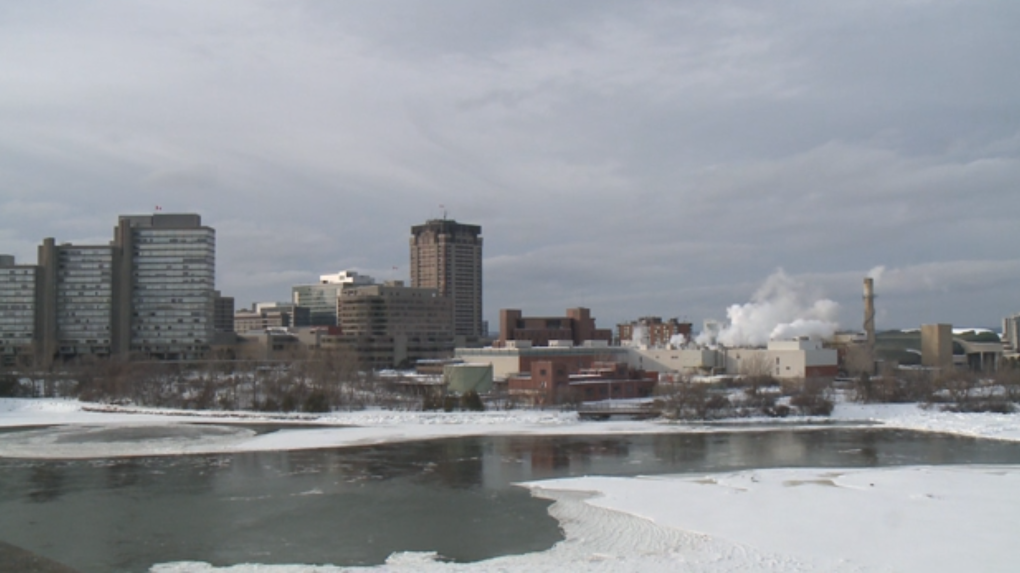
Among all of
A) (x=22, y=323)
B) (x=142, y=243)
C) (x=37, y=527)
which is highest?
(x=142, y=243)

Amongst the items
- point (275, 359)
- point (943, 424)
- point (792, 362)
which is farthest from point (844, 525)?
point (275, 359)

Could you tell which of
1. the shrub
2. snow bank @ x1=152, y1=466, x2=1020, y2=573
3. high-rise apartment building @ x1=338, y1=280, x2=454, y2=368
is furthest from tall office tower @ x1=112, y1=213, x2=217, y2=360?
snow bank @ x1=152, y1=466, x2=1020, y2=573

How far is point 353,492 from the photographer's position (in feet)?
97.3

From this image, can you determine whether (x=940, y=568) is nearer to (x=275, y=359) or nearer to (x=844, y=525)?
(x=844, y=525)

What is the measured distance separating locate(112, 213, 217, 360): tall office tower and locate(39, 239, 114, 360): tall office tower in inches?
70.3

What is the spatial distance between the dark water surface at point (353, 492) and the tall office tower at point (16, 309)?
9878 cm

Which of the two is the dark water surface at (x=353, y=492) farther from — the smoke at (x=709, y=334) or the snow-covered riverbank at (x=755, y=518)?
the smoke at (x=709, y=334)

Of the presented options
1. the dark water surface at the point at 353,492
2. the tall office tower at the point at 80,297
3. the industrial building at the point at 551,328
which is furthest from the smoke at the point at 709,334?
the tall office tower at the point at 80,297

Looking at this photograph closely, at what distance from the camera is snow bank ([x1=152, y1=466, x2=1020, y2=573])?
19.4 metres

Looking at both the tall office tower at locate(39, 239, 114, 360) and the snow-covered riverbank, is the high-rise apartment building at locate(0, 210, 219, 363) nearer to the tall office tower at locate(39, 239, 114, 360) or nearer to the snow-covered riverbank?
the tall office tower at locate(39, 239, 114, 360)

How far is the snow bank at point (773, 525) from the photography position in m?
19.4

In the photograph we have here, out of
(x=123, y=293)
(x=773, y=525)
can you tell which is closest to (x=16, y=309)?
(x=123, y=293)

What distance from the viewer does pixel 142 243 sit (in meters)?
127

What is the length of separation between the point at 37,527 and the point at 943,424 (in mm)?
48353
